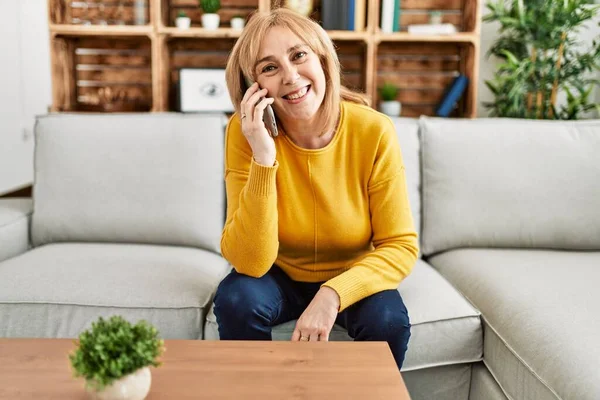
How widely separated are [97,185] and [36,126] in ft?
1.06

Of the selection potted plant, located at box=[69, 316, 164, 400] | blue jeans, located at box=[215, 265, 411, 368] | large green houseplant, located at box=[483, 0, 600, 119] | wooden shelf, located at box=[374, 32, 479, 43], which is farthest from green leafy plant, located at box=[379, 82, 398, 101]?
potted plant, located at box=[69, 316, 164, 400]

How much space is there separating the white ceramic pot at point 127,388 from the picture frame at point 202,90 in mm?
1967

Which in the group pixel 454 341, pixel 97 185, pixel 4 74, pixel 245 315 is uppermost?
pixel 4 74

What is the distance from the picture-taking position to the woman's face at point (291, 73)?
1.32m

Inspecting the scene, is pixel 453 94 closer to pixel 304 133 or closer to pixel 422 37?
pixel 422 37

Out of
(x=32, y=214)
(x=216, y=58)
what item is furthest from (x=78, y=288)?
(x=216, y=58)

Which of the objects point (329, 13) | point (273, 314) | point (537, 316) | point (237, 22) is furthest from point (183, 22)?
point (537, 316)

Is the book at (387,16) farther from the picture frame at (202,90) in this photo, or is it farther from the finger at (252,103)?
the finger at (252,103)

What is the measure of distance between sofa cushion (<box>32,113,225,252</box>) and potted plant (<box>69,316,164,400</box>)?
1.08m

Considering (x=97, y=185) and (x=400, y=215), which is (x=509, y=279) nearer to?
(x=400, y=215)

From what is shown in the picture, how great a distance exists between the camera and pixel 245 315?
1256mm

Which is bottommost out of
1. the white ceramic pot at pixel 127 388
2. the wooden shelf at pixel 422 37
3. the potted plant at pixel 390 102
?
the white ceramic pot at pixel 127 388


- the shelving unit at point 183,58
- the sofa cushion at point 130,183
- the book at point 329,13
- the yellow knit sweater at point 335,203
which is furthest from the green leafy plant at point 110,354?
the book at point 329,13

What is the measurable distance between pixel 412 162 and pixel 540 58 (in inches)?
47.2
